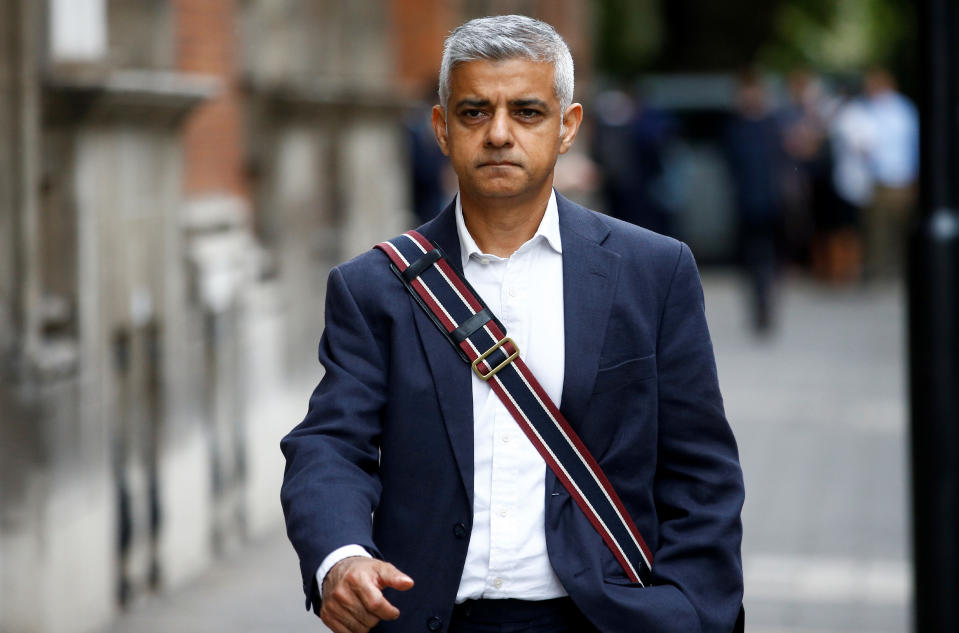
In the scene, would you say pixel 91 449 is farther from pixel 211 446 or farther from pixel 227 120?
pixel 227 120

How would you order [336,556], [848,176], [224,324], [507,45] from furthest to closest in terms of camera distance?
1. [848,176]
2. [224,324]
3. [507,45]
4. [336,556]

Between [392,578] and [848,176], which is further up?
[392,578]

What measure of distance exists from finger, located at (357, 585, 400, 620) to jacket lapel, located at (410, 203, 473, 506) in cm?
29

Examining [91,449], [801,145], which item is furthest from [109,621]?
[801,145]

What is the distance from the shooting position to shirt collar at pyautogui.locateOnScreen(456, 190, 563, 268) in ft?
9.68

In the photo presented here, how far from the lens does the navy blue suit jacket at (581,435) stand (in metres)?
2.83

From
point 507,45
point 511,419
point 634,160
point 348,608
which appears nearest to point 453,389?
point 511,419

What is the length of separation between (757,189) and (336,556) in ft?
42.7

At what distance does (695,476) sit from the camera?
291 centimetres

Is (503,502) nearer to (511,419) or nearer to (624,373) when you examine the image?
(511,419)

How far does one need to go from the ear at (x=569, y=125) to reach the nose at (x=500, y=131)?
0.46 ft

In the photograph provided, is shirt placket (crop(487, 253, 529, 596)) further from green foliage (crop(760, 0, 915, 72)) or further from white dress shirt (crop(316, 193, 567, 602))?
green foliage (crop(760, 0, 915, 72))

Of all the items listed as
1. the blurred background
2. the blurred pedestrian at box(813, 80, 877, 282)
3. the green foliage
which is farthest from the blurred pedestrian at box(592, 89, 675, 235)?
the green foliage

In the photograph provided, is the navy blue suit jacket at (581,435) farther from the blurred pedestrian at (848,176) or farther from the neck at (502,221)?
the blurred pedestrian at (848,176)
